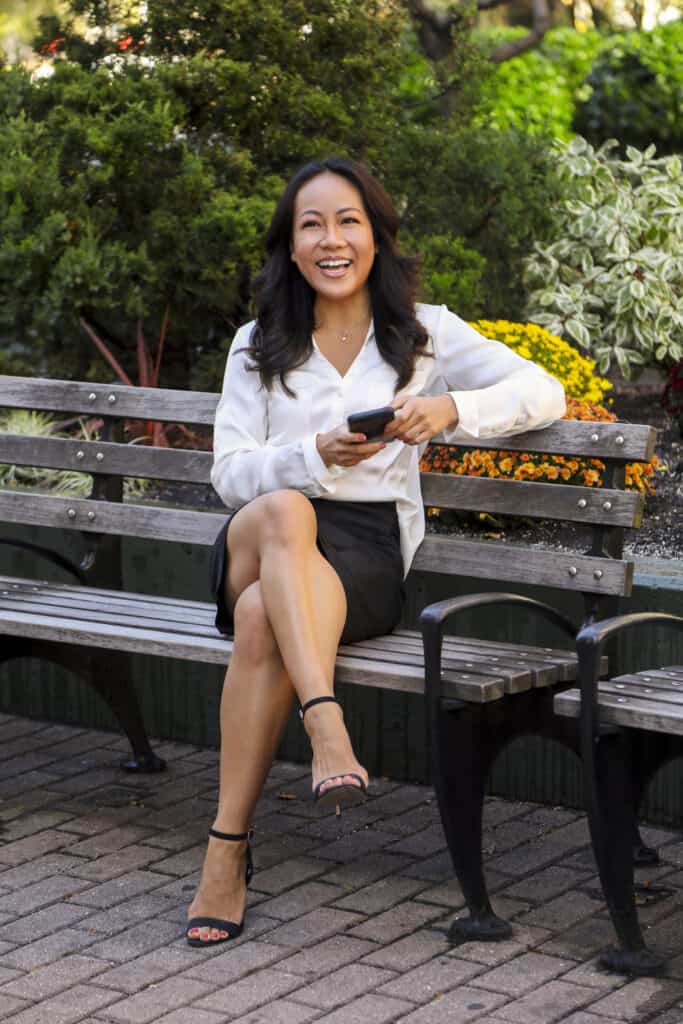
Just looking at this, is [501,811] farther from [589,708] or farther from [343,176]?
[343,176]

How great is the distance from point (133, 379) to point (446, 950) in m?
3.83

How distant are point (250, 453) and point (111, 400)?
3.07 ft

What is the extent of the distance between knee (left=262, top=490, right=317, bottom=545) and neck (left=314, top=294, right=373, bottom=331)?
23.0 inches

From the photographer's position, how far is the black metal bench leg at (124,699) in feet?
15.7

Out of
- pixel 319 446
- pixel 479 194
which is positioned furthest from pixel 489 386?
pixel 479 194

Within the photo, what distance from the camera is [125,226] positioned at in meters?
6.72

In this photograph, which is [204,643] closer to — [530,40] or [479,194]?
[479,194]

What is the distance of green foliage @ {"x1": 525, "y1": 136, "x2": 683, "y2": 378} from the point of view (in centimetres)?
701

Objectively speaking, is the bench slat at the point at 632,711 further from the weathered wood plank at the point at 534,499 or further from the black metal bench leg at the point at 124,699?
the black metal bench leg at the point at 124,699

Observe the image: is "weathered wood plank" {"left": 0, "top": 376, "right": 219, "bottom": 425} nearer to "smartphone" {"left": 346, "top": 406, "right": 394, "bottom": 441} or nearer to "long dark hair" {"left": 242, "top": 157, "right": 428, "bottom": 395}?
"long dark hair" {"left": 242, "top": 157, "right": 428, "bottom": 395}

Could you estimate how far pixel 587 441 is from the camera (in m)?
4.17

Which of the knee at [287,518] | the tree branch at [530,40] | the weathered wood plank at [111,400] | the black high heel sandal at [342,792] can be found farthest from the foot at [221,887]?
the tree branch at [530,40]

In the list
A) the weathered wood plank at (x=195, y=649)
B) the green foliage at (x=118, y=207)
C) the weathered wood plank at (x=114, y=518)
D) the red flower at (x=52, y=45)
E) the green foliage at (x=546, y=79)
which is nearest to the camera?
the weathered wood plank at (x=195, y=649)

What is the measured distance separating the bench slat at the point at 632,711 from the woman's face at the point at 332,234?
3.98ft
